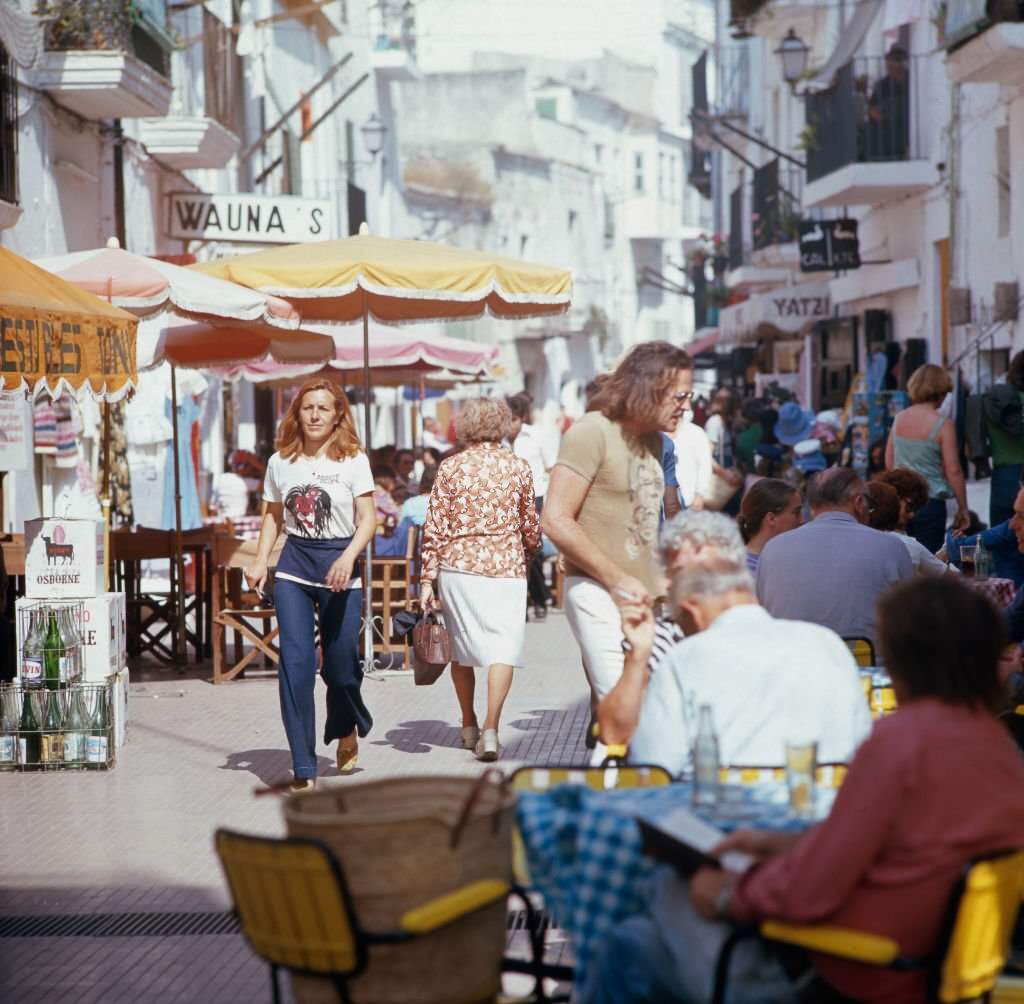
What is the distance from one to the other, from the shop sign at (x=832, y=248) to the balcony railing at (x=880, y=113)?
1.22m

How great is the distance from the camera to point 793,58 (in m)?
27.8

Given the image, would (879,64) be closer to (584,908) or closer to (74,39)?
Answer: (74,39)

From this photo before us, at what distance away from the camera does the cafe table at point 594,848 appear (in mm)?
4121

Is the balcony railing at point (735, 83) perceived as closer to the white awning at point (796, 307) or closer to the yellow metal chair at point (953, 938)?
the white awning at point (796, 307)

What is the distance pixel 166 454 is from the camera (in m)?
21.2

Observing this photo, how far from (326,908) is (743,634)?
4.36 feet

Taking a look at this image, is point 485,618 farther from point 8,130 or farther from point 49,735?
point 8,130

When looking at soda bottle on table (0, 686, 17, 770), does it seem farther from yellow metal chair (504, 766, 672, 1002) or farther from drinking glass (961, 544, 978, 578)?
yellow metal chair (504, 766, 672, 1002)

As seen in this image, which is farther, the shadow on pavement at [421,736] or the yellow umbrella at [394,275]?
the yellow umbrella at [394,275]

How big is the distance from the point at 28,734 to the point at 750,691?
5.80m

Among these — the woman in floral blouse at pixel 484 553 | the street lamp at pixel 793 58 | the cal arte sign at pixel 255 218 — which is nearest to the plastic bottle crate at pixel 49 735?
the woman in floral blouse at pixel 484 553

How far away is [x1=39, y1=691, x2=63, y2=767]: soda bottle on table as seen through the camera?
9.56 m

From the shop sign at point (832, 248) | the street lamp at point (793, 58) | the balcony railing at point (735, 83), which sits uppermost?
the balcony railing at point (735, 83)

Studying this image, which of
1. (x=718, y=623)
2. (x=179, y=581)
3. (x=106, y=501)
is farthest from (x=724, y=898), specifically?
(x=179, y=581)
